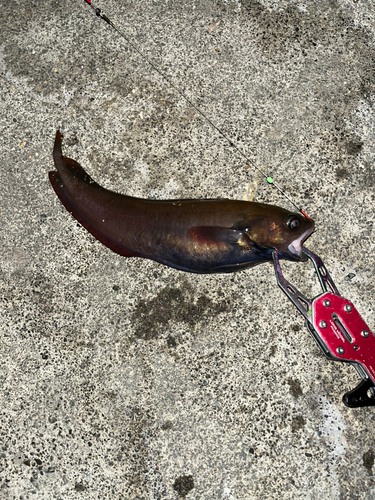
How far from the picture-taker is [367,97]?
3.12 meters

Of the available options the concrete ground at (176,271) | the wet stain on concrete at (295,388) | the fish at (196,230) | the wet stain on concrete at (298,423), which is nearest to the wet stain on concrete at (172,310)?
the concrete ground at (176,271)

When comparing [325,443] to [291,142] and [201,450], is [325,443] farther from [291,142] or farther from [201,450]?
[291,142]

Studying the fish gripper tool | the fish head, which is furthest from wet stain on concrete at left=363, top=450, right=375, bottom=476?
the fish head

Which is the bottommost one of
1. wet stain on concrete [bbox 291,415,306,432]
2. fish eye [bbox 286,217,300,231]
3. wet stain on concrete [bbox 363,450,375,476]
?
wet stain on concrete [bbox 291,415,306,432]

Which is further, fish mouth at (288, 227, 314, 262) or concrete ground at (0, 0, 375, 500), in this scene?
concrete ground at (0, 0, 375, 500)

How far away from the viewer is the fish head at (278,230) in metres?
2.54

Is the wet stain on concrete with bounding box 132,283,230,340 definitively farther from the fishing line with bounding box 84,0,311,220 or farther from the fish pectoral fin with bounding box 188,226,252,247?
the fishing line with bounding box 84,0,311,220

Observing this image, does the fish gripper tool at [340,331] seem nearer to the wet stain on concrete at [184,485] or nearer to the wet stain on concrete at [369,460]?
the wet stain on concrete at [369,460]

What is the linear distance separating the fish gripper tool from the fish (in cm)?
16

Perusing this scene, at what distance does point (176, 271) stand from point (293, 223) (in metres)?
0.86

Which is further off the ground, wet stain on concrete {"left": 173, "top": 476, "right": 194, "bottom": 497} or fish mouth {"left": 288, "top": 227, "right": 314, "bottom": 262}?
fish mouth {"left": 288, "top": 227, "right": 314, "bottom": 262}

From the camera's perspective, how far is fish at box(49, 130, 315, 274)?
2.54 metres

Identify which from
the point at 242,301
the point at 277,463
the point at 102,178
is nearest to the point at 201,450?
the point at 277,463

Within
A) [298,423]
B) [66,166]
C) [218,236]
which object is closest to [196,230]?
[218,236]
